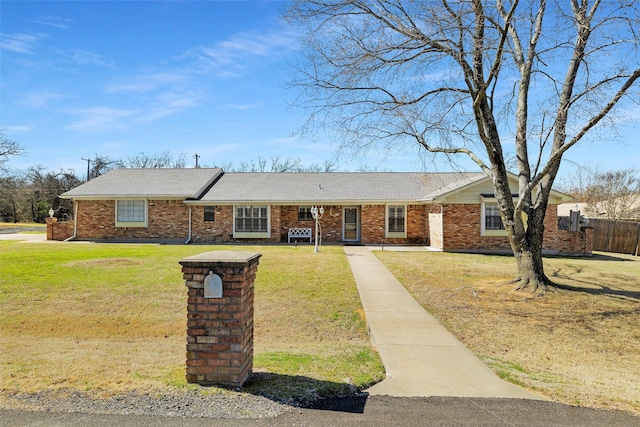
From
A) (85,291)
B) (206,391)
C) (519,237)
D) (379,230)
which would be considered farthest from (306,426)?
(379,230)

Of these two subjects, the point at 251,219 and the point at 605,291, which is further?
the point at 251,219

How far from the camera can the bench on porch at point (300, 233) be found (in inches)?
874

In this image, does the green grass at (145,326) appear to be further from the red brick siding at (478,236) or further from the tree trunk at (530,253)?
the red brick siding at (478,236)

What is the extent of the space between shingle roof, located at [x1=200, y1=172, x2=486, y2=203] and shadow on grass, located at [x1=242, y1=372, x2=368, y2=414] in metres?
16.9

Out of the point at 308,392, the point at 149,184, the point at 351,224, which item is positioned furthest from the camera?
the point at 149,184

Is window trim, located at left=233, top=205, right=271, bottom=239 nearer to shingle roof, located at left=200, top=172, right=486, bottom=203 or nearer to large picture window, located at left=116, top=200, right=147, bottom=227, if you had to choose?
shingle roof, located at left=200, top=172, right=486, bottom=203

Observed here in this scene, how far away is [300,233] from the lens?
876 inches

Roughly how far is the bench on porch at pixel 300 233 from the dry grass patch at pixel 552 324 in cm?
840

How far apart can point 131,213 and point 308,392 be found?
21.0 metres

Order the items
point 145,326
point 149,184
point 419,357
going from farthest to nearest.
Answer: point 149,184 → point 145,326 → point 419,357

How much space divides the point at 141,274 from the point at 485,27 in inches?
416

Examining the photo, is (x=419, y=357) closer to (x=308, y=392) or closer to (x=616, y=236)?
(x=308, y=392)

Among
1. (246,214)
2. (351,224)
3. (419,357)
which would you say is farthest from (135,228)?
(419,357)

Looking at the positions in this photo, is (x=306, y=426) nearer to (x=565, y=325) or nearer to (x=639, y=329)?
(x=565, y=325)
